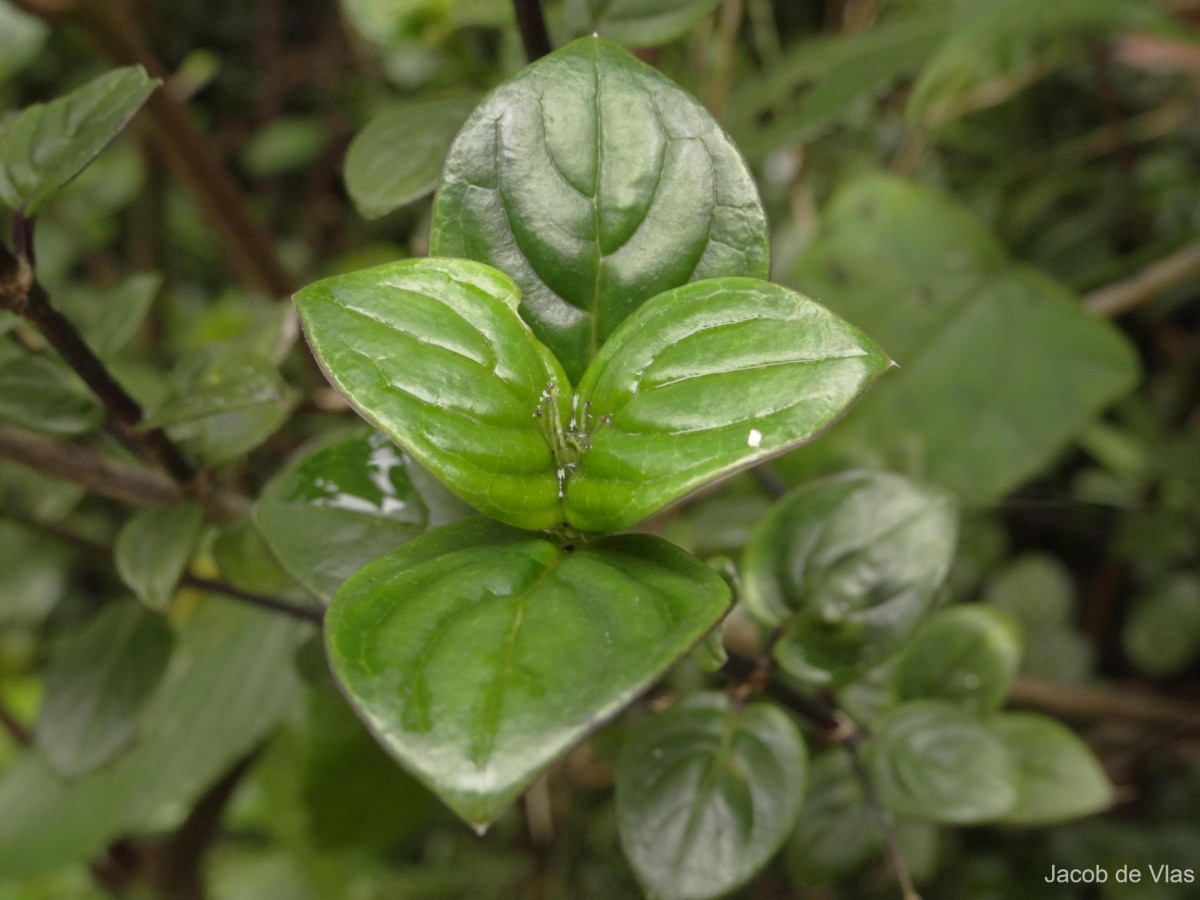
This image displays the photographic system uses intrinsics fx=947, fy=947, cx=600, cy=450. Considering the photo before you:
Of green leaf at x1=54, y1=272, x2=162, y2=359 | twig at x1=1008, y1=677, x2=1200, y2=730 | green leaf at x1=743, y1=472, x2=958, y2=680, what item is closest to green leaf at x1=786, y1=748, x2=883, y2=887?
green leaf at x1=743, y1=472, x2=958, y2=680

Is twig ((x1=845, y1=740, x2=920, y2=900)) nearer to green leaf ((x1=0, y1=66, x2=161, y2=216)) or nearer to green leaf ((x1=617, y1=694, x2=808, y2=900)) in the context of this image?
green leaf ((x1=617, y1=694, x2=808, y2=900))

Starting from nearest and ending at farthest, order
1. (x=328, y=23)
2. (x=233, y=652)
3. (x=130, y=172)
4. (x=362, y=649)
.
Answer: (x=362, y=649) < (x=233, y=652) < (x=130, y=172) < (x=328, y=23)

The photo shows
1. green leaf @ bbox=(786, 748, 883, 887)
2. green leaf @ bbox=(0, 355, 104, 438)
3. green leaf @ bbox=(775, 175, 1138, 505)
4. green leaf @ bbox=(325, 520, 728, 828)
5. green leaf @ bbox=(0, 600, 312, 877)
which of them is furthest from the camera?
green leaf @ bbox=(775, 175, 1138, 505)

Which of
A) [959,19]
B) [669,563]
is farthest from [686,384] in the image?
[959,19]

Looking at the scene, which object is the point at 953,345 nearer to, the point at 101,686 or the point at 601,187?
the point at 601,187

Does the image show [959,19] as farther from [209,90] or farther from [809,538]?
[209,90]

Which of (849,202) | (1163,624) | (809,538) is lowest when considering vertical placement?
(1163,624)
